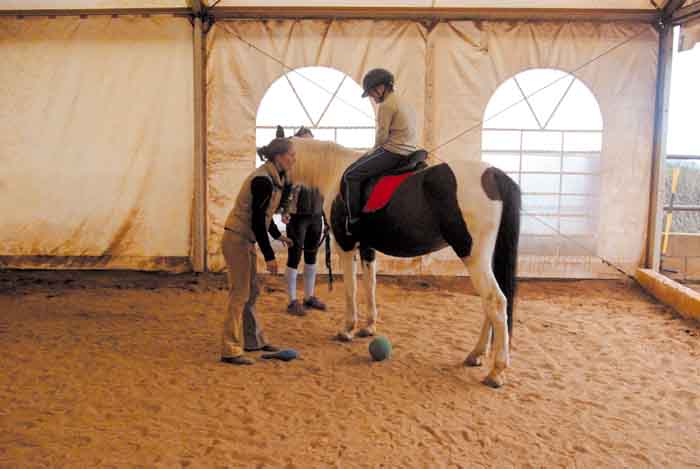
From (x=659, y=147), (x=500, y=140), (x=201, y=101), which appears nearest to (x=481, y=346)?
(x=500, y=140)

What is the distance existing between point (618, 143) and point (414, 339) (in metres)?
4.06

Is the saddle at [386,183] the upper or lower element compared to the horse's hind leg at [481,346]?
upper

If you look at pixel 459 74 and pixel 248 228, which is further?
pixel 459 74

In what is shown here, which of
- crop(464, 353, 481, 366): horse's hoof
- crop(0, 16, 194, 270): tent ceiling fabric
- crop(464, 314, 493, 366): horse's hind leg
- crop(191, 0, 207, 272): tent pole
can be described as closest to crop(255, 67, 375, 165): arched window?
crop(191, 0, 207, 272): tent pole

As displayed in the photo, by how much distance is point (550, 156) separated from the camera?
750cm

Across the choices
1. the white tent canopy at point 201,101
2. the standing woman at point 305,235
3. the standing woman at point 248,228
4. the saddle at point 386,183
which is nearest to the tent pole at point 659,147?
the white tent canopy at point 201,101

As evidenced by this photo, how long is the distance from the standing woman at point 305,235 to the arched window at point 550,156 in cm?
271

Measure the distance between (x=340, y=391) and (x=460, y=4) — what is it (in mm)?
5189

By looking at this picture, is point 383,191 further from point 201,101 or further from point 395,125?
point 201,101

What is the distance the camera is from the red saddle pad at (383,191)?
15.1 feet

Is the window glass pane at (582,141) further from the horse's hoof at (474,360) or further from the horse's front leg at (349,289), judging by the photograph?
the horse's hoof at (474,360)

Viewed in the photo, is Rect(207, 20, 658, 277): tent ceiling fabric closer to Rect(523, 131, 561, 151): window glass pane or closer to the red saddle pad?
Rect(523, 131, 561, 151): window glass pane

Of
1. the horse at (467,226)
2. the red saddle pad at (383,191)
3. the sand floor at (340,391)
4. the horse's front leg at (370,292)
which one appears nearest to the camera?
the sand floor at (340,391)

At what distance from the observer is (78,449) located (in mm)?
3006
